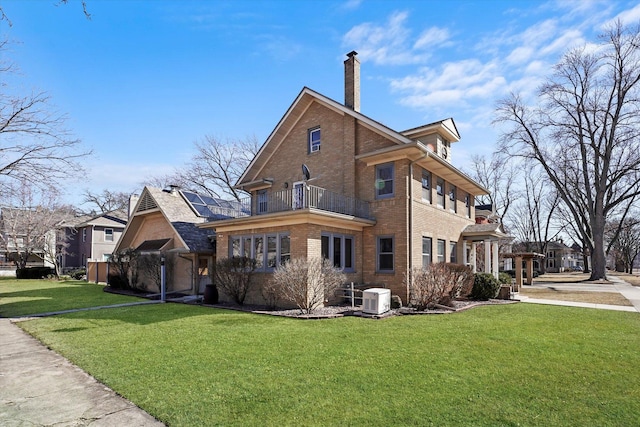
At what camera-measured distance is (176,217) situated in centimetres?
2084

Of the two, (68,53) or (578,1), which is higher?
(578,1)

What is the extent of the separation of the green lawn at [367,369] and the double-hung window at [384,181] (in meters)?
6.09

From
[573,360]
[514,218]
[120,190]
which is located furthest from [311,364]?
[514,218]

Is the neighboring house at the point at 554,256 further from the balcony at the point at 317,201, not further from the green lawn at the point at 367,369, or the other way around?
the green lawn at the point at 367,369

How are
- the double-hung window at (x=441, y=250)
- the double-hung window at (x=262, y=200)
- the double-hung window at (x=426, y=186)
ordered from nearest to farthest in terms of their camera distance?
the double-hung window at (x=426, y=186) → the double-hung window at (x=441, y=250) → the double-hung window at (x=262, y=200)

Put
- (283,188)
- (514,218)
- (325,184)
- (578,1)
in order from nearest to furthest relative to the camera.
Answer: (578,1)
(325,184)
(283,188)
(514,218)

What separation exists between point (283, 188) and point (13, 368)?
13.6 metres

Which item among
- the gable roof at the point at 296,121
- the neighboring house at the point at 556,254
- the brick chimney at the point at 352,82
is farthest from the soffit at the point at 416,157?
the neighboring house at the point at 556,254

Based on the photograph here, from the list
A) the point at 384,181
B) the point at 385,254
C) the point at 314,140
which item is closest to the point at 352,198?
the point at 384,181

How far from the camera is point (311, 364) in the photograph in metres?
6.36

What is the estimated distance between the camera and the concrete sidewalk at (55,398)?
440 cm

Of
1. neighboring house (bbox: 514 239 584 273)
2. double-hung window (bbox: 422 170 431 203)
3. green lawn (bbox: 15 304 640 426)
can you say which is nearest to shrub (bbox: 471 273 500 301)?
double-hung window (bbox: 422 170 431 203)

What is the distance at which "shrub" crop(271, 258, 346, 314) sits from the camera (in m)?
12.2

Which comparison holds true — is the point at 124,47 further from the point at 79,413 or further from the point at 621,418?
the point at 621,418
